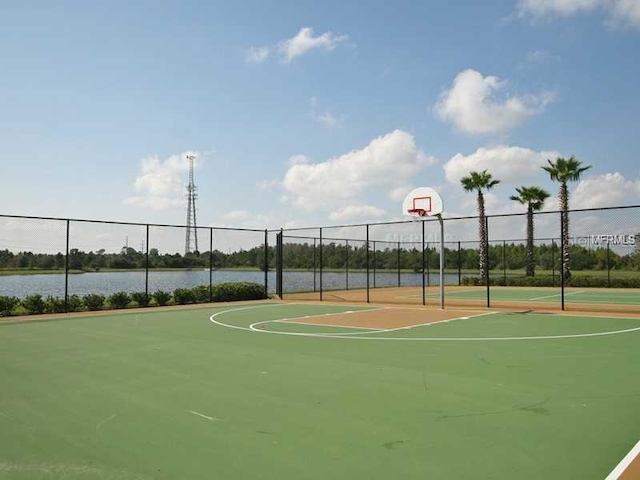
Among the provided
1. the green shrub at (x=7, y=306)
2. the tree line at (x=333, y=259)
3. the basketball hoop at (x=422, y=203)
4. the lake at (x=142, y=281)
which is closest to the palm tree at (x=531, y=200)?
the tree line at (x=333, y=259)

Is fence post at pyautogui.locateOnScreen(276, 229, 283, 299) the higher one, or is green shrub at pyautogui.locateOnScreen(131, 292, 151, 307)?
fence post at pyautogui.locateOnScreen(276, 229, 283, 299)

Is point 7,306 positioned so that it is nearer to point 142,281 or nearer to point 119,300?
point 119,300

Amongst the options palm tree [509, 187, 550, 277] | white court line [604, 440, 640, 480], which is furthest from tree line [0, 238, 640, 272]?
white court line [604, 440, 640, 480]

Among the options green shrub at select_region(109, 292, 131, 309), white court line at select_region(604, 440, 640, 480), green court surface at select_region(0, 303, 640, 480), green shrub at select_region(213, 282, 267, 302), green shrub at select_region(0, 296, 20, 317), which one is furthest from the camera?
green shrub at select_region(213, 282, 267, 302)

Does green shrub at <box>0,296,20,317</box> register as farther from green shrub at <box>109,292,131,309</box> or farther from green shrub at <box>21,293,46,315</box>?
green shrub at <box>109,292,131,309</box>

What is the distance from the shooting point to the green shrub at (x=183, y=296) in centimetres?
1803

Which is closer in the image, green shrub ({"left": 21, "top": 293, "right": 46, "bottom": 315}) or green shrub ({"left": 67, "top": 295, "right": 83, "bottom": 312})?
green shrub ({"left": 21, "top": 293, "right": 46, "bottom": 315})

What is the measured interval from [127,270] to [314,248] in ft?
29.1

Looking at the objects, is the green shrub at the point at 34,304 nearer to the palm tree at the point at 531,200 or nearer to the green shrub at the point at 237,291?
the green shrub at the point at 237,291

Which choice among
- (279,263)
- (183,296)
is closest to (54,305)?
(183,296)

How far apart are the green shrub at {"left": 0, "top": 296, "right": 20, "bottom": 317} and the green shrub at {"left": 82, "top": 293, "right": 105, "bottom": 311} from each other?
1885 mm

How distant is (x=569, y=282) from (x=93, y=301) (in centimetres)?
2593

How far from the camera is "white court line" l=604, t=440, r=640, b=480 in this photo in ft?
11.1

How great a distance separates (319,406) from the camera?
16.6 ft
